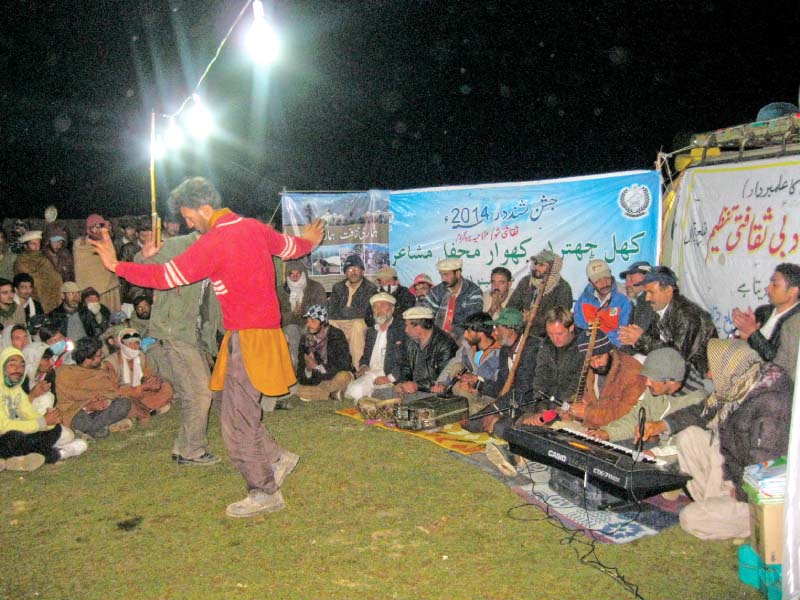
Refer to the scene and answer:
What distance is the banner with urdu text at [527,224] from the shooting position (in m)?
8.30

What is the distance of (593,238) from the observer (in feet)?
28.5

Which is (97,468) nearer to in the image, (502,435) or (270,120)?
(502,435)

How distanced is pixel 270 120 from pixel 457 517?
2374 centimetres

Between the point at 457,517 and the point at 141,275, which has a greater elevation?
the point at 141,275

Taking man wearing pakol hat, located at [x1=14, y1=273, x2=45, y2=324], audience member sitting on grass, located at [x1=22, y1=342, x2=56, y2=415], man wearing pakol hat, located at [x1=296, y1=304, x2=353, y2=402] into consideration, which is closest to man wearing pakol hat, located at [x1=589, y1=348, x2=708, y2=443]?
man wearing pakol hat, located at [x1=296, y1=304, x2=353, y2=402]

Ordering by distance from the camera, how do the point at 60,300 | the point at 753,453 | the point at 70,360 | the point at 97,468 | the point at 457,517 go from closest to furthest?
the point at 753,453 → the point at 457,517 → the point at 97,468 → the point at 70,360 → the point at 60,300

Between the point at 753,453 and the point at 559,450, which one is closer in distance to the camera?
the point at 753,453

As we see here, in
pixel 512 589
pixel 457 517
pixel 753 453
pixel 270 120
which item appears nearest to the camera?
pixel 512 589

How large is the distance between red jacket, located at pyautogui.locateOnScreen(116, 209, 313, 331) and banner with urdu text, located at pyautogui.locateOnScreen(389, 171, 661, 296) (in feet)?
16.5

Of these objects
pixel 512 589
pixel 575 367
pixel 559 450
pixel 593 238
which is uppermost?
pixel 593 238

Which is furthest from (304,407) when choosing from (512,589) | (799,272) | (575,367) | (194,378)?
(799,272)

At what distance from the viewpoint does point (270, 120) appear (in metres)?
26.4

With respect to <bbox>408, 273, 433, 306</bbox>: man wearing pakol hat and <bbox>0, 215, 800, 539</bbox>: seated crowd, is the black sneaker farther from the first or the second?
<bbox>408, 273, 433, 306</bbox>: man wearing pakol hat

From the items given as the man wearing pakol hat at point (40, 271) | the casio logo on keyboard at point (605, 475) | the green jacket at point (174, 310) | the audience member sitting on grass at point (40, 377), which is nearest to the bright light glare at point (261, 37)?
the green jacket at point (174, 310)
